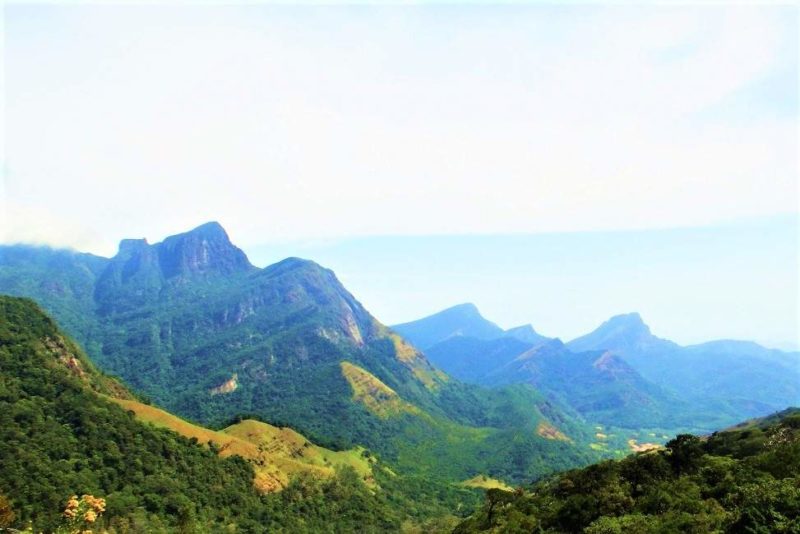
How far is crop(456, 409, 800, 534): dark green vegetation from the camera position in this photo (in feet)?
190

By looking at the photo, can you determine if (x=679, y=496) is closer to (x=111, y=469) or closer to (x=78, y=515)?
(x=78, y=515)

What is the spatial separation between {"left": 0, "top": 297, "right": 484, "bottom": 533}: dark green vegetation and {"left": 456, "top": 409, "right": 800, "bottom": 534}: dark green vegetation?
84.4 meters

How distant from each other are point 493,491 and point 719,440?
2031 inches

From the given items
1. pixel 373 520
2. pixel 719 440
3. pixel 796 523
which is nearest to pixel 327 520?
pixel 373 520

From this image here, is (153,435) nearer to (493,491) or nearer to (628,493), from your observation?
(493,491)

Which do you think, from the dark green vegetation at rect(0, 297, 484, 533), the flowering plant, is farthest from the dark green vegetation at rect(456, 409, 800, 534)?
the dark green vegetation at rect(0, 297, 484, 533)

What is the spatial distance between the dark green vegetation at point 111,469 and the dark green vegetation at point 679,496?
3321 inches

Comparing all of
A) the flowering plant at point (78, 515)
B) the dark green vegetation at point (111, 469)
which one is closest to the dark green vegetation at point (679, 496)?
the flowering plant at point (78, 515)

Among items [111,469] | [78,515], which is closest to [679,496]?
[78,515]

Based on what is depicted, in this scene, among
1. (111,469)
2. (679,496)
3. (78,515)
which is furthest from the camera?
(111,469)

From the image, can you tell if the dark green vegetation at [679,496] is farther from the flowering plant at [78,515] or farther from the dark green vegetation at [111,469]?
the dark green vegetation at [111,469]

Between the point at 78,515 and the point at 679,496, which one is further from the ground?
the point at 78,515

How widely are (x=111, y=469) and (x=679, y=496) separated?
150773 millimetres

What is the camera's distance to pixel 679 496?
245ft
